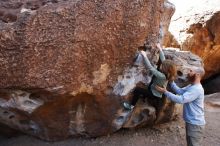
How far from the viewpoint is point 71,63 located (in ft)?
16.4

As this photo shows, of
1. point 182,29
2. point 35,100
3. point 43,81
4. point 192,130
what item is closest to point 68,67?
point 43,81

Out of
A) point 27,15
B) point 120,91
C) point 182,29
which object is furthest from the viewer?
point 182,29

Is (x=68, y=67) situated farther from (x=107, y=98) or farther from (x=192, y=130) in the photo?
(x=192, y=130)

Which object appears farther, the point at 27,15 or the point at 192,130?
the point at 192,130

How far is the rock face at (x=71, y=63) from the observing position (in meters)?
4.79

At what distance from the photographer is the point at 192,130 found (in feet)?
17.4

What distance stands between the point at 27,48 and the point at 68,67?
569 millimetres

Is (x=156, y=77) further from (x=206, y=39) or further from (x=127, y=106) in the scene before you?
(x=206, y=39)

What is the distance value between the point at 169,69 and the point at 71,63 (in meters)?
1.37

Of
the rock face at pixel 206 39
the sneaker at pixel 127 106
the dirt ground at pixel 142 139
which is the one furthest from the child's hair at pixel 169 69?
the rock face at pixel 206 39

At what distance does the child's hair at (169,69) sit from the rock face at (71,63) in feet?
0.75

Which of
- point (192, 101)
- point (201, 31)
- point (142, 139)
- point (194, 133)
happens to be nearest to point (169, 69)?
point (192, 101)

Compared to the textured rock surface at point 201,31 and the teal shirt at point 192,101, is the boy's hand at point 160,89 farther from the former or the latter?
the textured rock surface at point 201,31

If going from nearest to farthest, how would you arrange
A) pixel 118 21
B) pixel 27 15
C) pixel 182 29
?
pixel 27 15
pixel 118 21
pixel 182 29
